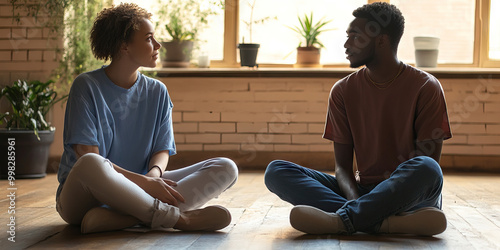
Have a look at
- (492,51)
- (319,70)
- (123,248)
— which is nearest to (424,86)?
(123,248)

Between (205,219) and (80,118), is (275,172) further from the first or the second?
(80,118)

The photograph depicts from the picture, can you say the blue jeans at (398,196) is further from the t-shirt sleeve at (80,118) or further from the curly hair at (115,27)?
the curly hair at (115,27)

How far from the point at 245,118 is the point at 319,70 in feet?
2.36

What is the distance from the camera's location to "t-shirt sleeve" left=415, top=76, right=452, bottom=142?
235cm

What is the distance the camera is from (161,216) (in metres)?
2.25

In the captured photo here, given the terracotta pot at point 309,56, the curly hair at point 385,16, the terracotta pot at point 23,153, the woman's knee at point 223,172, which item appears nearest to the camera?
the woman's knee at point 223,172

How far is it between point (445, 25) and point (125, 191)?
3885 mm

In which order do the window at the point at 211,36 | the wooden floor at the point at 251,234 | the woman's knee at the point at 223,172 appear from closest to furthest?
the wooden floor at the point at 251,234
the woman's knee at the point at 223,172
the window at the point at 211,36

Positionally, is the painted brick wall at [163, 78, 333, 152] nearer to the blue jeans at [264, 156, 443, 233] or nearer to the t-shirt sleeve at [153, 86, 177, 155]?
the t-shirt sleeve at [153, 86, 177, 155]

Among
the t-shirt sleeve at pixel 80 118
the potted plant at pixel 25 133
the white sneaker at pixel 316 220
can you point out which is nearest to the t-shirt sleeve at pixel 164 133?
the t-shirt sleeve at pixel 80 118

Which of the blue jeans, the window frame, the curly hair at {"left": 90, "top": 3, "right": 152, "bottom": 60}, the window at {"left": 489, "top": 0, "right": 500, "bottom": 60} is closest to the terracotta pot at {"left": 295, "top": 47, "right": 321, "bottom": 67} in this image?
the window frame

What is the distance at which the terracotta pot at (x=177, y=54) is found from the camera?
525cm

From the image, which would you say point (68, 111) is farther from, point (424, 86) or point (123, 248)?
point (424, 86)

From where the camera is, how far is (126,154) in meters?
2.48
